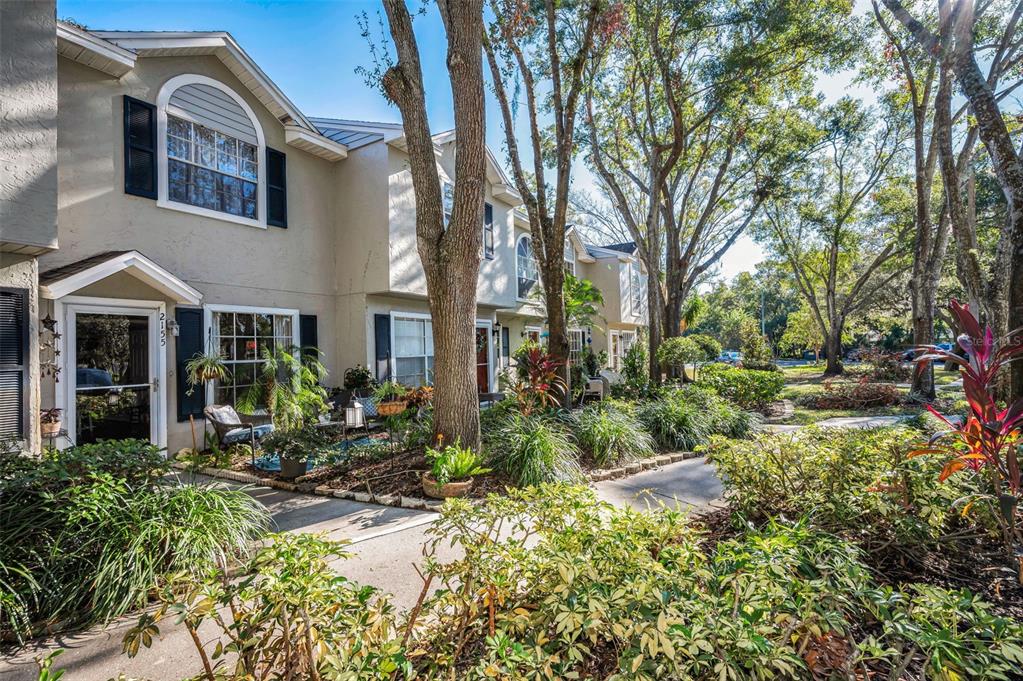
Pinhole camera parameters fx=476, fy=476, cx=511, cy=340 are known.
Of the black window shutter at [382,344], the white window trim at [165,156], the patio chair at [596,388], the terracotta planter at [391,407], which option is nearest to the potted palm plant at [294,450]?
the terracotta planter at [391,407]

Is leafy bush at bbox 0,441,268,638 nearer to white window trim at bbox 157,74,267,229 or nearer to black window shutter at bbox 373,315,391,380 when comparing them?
white window trim at bbox 157,74,267,229

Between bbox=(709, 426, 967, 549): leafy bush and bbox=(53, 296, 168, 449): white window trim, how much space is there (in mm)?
6608

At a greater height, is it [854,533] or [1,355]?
[1,355]

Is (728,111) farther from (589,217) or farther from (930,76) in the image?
(589,217)

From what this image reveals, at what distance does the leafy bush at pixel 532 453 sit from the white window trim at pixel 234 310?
4943mm

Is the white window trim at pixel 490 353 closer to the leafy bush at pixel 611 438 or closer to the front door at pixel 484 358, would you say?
the front door at pixel 484 358

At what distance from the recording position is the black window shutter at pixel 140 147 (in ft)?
23.2

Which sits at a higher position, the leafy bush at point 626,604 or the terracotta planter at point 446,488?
the leafy bush at point 626,604

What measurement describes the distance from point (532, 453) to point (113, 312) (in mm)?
6454

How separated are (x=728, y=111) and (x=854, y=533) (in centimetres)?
1232

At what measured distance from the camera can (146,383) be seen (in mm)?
7254

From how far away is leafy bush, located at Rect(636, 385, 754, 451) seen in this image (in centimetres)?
786

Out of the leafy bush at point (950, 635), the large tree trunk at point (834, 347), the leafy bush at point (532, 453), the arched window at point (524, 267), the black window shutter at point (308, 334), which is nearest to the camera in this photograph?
the leafy bush at point (950, 635)

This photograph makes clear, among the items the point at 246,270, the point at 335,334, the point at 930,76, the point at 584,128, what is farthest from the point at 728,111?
the point at 246,270
